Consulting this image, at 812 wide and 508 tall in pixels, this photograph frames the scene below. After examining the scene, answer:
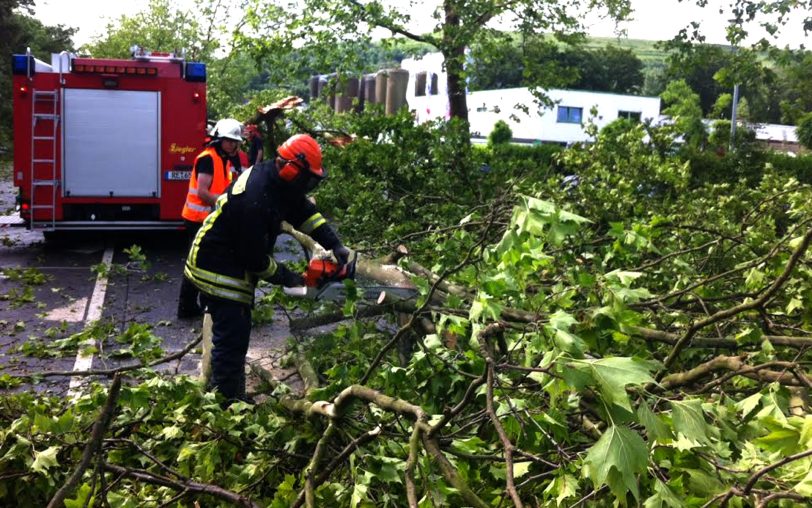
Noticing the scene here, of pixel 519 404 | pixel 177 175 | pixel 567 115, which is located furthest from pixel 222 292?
pixel 567 115

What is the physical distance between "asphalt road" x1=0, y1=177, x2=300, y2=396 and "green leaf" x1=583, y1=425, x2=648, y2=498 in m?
3.50

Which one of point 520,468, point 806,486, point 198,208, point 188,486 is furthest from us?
point 198,208

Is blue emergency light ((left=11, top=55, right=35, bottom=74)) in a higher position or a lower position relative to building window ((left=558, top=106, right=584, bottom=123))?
lower

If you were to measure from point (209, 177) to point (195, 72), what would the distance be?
4.74 metres

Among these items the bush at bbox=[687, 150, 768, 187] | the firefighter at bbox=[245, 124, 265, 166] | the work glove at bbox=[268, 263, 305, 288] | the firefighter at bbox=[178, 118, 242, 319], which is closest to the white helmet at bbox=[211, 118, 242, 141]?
the firefighter at bbox=[178, 118, 242, 319]

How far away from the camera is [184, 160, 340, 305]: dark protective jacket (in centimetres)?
479

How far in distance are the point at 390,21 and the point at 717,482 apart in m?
11.9

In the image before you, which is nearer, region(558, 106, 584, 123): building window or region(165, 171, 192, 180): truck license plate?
region(165, 171, 192, 180): truck license plate

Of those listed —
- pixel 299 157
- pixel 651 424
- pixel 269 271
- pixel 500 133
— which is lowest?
pixel 269 271

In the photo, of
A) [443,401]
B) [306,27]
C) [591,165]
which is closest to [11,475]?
[443,401]

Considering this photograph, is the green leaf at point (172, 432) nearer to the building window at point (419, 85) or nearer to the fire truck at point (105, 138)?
the fire truck at point (105, 138)

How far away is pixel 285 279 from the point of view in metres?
5.03

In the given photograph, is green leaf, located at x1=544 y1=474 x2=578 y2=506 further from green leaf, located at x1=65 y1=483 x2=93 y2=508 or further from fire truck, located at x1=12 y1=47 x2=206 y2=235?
fire truck, located at x1=12 y1=47 x2=206 y2=235

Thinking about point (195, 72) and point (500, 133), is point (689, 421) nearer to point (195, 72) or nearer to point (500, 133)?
point (195, 72)
